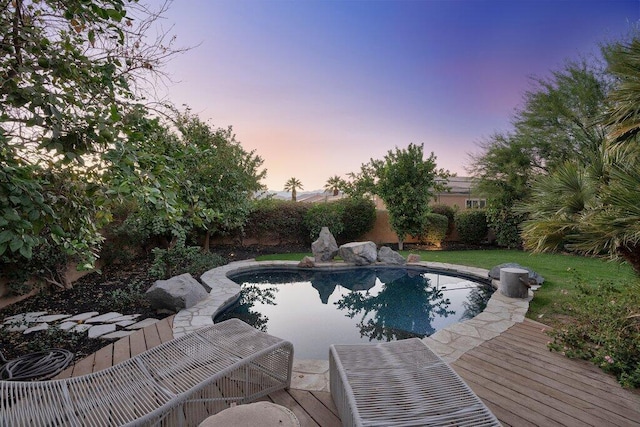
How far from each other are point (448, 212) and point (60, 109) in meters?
15.4

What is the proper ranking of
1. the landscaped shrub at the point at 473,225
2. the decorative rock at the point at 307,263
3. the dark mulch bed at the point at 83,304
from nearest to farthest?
the dark mulch bed at the point at 83,304, the decorative rock at the point at 307,263, the landscaped shrub at the point at 473,225

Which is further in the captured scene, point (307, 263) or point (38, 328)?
point (307, 263)

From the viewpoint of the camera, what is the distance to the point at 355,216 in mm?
13750

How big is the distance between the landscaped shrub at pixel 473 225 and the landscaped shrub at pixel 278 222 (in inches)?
305

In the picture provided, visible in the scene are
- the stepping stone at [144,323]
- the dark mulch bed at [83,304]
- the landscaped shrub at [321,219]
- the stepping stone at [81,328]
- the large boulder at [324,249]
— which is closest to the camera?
the dark mulch bed at [83,304]

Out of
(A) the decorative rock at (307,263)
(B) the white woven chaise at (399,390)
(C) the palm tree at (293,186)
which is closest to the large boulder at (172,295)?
(B) the white woven chaise at (399,390)

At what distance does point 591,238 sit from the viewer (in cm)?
287

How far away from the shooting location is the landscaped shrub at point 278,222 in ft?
42.2

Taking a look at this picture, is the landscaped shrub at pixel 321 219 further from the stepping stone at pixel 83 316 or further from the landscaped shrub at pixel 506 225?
the stepping stone at pixel 83 316

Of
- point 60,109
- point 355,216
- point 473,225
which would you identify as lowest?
point 473,225

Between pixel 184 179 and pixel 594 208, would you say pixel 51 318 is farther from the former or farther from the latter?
pixel 594 208

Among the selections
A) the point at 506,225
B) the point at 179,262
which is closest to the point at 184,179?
the point at 179,262

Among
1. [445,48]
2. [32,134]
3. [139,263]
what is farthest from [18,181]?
[445,48]

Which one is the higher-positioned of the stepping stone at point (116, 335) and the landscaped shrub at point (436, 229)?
the landscaped shrub at point (436, 229)
